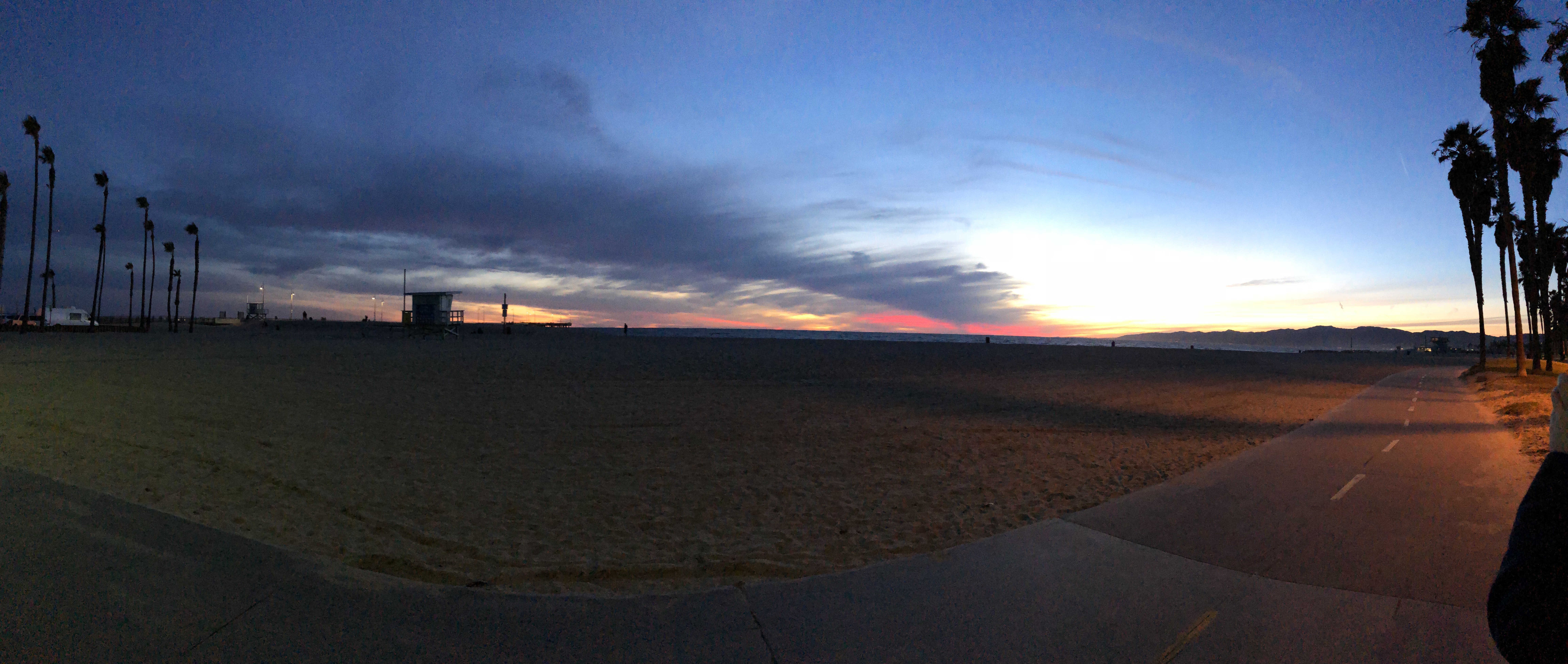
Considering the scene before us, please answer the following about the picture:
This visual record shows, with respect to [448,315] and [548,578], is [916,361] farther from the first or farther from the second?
[448,315]

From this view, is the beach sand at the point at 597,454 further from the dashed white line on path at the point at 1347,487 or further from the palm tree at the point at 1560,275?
the palm tree at the point at 1560,275

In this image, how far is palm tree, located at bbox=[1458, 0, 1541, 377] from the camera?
2417cm

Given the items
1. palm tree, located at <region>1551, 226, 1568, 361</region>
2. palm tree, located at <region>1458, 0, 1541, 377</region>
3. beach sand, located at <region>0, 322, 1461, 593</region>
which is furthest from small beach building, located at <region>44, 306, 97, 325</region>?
palm tree, located at <region>1551, 226, 1568, 361</region>

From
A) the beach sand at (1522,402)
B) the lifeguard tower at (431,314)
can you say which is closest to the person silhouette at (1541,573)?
the beach sand at (1522,402)

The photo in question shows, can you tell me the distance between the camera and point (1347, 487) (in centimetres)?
786

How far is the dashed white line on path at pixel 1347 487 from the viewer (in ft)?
24.0

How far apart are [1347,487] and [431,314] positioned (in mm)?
57974

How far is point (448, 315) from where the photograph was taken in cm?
5444

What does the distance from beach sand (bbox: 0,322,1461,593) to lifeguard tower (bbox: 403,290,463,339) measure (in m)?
28.0

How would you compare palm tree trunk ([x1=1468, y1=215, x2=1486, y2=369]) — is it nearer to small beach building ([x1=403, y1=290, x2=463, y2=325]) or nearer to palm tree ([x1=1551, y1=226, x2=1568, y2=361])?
palm tree ([x1=1551, y1=226, x2=1568, y2=361])

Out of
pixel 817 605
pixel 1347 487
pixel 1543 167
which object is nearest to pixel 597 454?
Result: pixel 817 605

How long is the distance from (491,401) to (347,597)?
1285 cm

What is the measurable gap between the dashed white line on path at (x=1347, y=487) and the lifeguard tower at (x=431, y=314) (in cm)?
5536

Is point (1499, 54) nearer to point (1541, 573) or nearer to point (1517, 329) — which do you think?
point (1517, 329)
